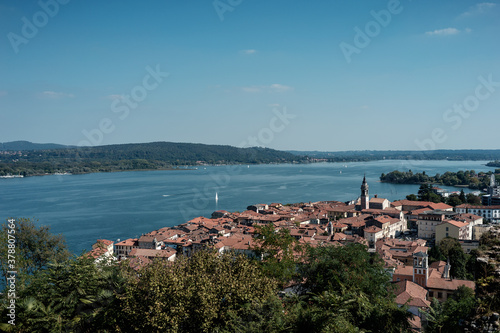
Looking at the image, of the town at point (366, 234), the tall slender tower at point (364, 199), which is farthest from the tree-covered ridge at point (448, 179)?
the tall slender tower at point (364, 199)

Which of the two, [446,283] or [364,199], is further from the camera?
[364,199]

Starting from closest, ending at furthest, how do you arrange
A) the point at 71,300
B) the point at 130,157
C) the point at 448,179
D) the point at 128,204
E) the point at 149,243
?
the point at 71,300, the point at 149,243, the point at 128,204, the point at 448,179, the point at 130,157

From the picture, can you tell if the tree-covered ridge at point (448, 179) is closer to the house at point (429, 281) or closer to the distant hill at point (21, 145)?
the house at point (429, 281)

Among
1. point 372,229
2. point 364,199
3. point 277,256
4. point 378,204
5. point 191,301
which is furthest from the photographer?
point 364,199

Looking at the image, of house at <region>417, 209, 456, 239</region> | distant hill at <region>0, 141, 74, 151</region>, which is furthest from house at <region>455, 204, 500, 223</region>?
distant hill at <region>0, 141, 74, 151</region>

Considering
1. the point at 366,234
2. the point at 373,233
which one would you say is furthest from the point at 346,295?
the point at 366,234

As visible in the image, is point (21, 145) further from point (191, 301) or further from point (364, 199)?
point (191, 301)

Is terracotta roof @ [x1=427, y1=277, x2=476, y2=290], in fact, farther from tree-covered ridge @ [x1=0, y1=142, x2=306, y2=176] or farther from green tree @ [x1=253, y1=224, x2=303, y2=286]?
tree-covered ridge @ [x1=0, y1=142, x2=306, y2=176]
